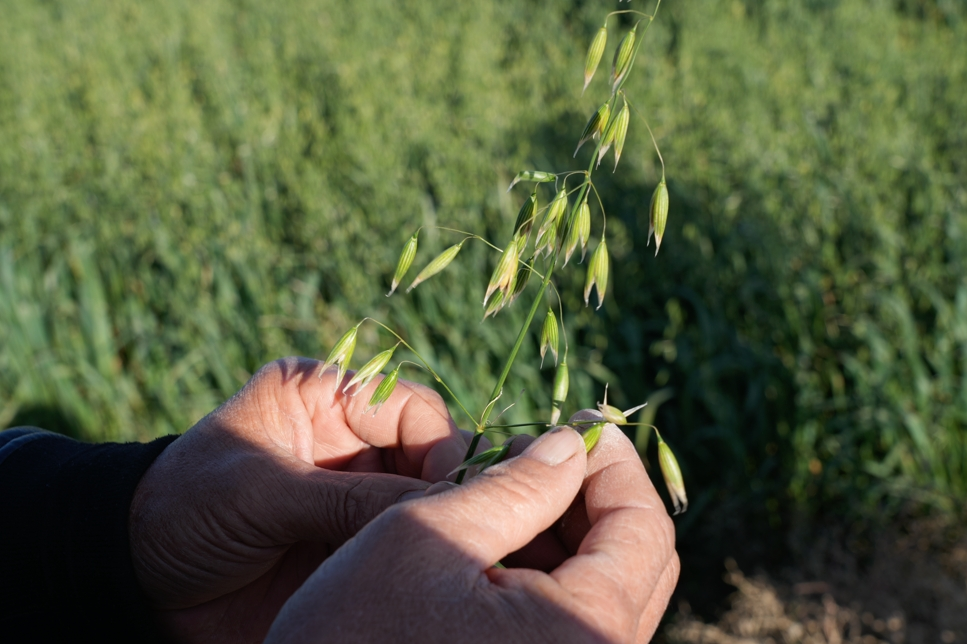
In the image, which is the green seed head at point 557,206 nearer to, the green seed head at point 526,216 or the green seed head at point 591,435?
the green seed head at point 526,216

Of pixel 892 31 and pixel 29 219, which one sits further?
pixel 892 31

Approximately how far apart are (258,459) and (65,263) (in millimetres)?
3042

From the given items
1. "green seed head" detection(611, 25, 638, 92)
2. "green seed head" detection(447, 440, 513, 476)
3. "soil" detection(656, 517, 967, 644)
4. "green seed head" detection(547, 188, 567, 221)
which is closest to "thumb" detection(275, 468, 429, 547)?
"green seed head" detection(447, 440, 513, 476)

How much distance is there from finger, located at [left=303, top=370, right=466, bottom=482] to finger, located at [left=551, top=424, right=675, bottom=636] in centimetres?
32

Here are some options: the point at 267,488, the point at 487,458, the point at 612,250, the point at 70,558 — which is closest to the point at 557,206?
the point at 487,458

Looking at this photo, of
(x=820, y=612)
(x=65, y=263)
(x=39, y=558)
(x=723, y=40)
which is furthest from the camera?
(x=723, y=40)

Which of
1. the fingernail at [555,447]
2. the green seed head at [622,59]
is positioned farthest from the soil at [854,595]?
the green seed head at [622,59]

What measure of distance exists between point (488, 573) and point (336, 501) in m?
0.35

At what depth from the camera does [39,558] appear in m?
1.27

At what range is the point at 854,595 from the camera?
253 cm

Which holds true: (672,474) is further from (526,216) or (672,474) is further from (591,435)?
(526,216)

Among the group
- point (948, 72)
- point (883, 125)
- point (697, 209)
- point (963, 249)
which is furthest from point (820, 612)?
point (948, 72)

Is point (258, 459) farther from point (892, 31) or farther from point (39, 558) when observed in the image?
point (892, 31)

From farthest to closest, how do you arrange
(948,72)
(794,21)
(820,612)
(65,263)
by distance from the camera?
(794,21) → (948,72) → (65,263) → (820,612)
